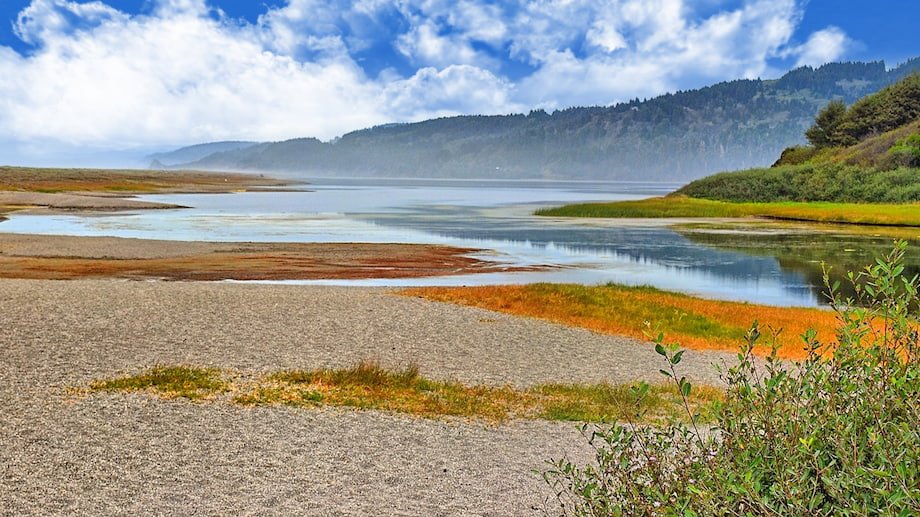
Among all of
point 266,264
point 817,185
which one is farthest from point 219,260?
point 817,185

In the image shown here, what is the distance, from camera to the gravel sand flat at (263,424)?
1070 cm

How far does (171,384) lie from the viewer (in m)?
16.3

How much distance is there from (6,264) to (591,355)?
3196 cm

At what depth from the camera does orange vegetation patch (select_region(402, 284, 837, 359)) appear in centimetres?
2639

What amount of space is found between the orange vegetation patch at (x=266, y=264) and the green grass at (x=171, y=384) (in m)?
22.9

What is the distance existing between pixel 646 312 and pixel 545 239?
38.2m

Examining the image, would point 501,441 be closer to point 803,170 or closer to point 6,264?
point 6,264

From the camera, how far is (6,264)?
135 ft

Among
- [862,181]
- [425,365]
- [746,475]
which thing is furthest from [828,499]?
[862,181]

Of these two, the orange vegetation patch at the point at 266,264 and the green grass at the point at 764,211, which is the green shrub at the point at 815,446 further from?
the green grass at the point at 764,211

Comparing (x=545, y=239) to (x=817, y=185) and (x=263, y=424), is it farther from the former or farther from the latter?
(x=817, y=185)

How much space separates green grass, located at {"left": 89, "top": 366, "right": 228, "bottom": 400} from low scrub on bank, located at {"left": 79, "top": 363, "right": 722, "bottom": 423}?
0.06 ft

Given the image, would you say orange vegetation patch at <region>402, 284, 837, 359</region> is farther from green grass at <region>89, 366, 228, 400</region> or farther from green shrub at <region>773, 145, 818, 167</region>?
green shrub at <region>773, 145, 818, 167</region>

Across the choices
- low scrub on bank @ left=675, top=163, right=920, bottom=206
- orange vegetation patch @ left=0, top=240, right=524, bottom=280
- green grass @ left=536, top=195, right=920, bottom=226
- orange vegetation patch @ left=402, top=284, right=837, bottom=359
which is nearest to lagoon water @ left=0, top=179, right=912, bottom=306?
orange vegetation patch @ left=0, top=240, right=524, bottom=280
